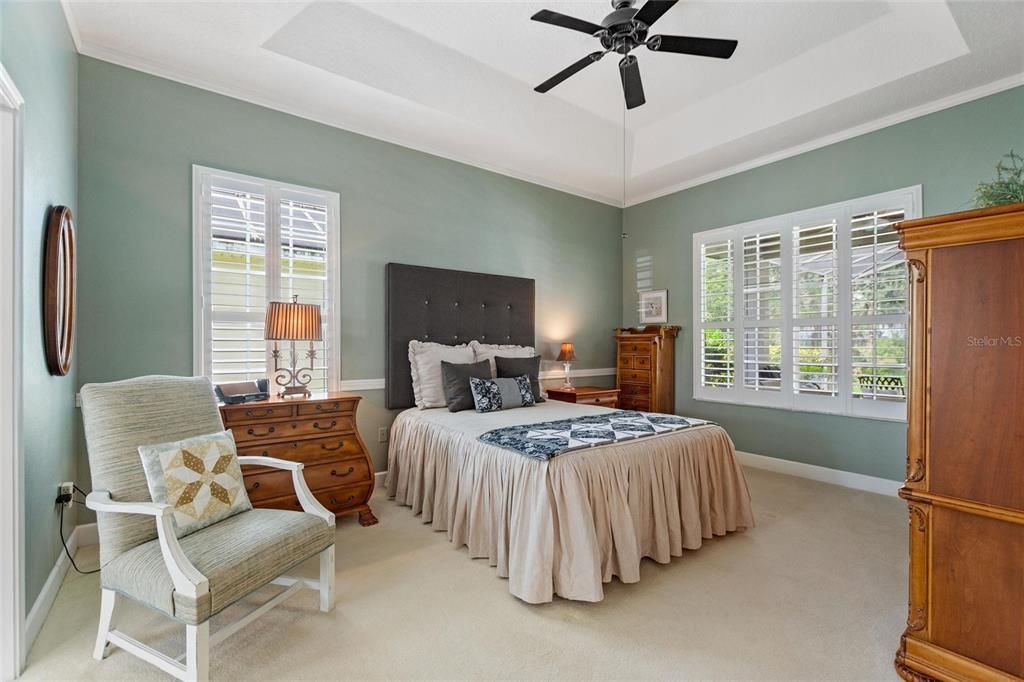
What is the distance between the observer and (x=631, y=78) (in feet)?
9.11

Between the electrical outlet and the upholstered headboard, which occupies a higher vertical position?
the upholstered headboard

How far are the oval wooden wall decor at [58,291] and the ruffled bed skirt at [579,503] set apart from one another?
1989mm

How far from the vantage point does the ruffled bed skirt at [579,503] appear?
7.39ft

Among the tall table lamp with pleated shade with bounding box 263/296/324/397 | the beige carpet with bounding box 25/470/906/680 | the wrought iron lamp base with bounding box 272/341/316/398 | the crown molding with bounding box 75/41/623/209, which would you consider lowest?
the beige carpet with bounding box 25/470/906/680

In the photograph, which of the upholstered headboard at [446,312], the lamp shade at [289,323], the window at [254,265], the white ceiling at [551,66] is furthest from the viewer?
the upholstered headboard at [446,312]

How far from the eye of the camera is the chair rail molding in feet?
5.58

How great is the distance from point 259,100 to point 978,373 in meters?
4.23

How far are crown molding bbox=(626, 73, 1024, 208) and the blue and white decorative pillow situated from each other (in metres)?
2.90

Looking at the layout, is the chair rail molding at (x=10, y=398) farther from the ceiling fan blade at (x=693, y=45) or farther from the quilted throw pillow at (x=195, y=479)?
the ceiling fan blade at (x=693, y=45)

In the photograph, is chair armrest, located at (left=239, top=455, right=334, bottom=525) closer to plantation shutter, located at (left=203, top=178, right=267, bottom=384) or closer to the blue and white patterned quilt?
the blue and white patterned quilt

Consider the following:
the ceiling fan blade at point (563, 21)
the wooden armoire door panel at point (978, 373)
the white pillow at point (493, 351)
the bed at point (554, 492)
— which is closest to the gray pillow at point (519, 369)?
the white pillow at point (493, 351)

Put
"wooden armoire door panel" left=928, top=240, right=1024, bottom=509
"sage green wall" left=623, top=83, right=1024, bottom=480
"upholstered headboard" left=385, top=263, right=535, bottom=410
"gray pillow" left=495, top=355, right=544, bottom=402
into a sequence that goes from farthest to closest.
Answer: "gray pillow" left=495, top=355, right=544, bottom=402, "upholstered headboard" left=385, top=263, right=535, bottom=410, "sage green wall" left=623, top=83, right=1024, bottom=480, "wooden armoire door panel" left=928, top=240, right=1024, bottom=509

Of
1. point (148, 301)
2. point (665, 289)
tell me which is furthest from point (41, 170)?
point (665, 289)

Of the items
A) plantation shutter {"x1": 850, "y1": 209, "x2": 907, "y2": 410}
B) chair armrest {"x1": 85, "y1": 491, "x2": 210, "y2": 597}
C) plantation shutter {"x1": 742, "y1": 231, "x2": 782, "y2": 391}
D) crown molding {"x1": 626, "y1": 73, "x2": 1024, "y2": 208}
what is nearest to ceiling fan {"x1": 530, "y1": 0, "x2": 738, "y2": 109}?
crown molding {"x1": 626, "y1": 73, "x2": 1024, "y2": 208}
